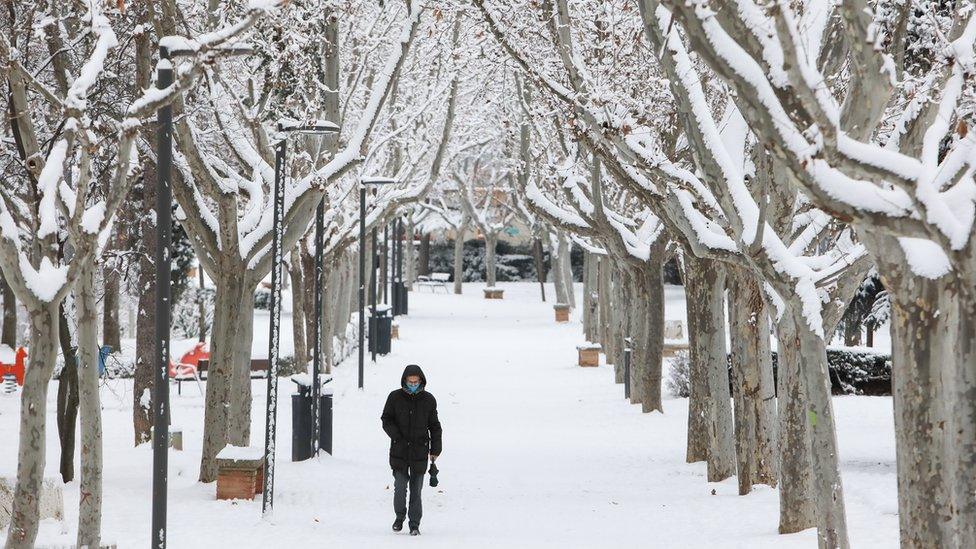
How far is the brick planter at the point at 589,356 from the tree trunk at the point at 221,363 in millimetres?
18227

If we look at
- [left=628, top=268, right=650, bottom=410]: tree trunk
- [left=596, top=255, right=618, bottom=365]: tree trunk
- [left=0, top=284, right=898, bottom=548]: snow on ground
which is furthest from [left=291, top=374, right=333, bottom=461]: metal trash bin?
[left=596, top=255, right=618, bottom=365]: tree trunk

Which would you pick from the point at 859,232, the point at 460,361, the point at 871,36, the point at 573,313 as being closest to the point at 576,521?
the point at 859,232

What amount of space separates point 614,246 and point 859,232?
14507 millimetres

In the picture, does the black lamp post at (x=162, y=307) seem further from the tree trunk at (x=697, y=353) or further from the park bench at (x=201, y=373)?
the park bench at (x=201, y=373)

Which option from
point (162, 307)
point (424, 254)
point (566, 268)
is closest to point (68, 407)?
point (162, 307)

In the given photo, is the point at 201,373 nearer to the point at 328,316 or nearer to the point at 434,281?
the point at 328,316

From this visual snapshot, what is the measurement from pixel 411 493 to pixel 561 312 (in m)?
38.4

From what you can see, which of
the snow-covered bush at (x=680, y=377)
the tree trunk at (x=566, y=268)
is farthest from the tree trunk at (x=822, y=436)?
the tree trunk at (x=566, y=268)

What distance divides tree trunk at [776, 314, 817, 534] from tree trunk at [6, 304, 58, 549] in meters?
5.66

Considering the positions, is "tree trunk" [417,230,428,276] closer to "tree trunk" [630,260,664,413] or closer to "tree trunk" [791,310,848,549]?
"tree trunk" [630,260,664,413]

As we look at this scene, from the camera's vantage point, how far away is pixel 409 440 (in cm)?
1139

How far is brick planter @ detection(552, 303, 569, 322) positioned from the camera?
49344mm

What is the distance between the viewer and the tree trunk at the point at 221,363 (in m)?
13.8

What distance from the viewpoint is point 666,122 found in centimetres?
1520
